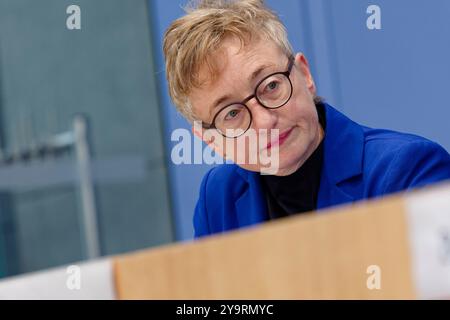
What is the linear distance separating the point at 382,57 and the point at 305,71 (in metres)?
0.14

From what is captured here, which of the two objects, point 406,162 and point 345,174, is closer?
point 406,162

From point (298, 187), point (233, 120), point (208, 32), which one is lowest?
point (298, 187)

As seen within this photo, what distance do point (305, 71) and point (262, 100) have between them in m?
0.11

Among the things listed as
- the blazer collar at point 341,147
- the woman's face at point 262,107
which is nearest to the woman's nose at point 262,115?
the woman's face at point 262,107

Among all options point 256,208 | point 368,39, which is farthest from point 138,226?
point 368,39

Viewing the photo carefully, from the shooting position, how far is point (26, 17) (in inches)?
102

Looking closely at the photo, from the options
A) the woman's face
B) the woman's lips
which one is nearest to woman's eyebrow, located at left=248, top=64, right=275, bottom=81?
the woman's face

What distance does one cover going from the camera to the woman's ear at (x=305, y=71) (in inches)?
59.7

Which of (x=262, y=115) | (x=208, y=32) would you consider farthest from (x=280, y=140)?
(x=208, y=32)

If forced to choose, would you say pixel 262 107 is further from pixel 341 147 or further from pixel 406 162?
pixel 406 162

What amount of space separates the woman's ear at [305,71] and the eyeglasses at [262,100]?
0.06 feet

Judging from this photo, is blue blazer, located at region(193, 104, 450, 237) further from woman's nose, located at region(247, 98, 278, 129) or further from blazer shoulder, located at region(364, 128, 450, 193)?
woman's nose, located at region(247, 98, 278, 129)

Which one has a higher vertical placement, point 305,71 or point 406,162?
point 305,71

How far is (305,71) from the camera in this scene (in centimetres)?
153
